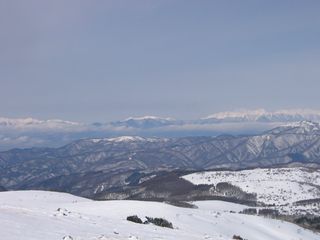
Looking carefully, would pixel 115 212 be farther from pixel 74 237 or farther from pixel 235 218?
pixel 74 237

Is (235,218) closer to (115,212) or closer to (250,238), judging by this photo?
(250,238)

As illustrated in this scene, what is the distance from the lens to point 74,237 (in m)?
31.8

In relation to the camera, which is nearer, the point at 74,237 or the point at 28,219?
the point at 74,237

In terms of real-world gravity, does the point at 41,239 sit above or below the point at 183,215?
above

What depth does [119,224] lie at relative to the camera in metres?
43.5

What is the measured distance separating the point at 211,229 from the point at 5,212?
2891 centimetres

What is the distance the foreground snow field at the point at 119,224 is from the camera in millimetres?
34031

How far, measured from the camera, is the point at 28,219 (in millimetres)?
38469

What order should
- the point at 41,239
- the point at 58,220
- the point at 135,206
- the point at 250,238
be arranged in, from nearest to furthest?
the point at 41,239 < the point at 58,220 < the point at 250,238 < the point at 135,206

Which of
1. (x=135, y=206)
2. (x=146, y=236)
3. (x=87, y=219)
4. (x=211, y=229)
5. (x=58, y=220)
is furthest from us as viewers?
(x=135, y=206)

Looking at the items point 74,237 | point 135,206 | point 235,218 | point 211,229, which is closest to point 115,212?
point 135,206

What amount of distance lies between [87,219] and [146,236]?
8869 mm

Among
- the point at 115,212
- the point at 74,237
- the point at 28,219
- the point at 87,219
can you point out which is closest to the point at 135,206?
the point at 115,212

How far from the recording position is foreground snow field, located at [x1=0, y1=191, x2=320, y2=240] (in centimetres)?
3403
